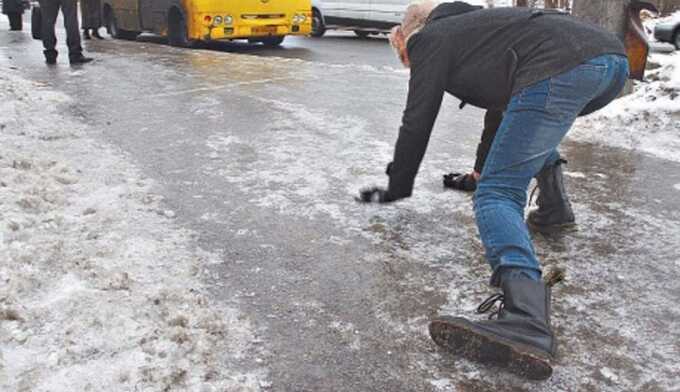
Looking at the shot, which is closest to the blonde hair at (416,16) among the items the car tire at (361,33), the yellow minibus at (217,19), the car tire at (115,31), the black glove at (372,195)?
the black glove at (372,195)

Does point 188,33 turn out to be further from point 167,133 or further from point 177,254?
point 177,254

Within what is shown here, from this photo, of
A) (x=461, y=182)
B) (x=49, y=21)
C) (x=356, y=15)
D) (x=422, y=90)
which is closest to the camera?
(x=422, y=90)

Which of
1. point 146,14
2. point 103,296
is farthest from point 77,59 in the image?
point 103,296

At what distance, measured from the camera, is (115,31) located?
14383mm

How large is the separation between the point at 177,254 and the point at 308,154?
2.01 meters

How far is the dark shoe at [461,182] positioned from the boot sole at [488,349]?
6.47ft

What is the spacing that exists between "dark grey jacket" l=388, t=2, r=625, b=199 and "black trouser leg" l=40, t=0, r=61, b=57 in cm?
809

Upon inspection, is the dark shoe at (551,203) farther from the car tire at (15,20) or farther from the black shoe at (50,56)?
the car tire at (15,20)

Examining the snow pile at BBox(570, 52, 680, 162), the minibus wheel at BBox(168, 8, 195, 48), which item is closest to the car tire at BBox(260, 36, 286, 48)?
the minibus wheel at BBox(168, 8, 195, 48)

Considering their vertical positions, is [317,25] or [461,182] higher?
[317,25]

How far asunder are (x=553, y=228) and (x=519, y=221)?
121 cm

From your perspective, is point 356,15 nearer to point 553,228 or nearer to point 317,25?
point 317,25

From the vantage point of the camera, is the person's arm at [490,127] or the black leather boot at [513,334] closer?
the black leather boot at [513,334]

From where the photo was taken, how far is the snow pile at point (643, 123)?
18.0 feet
